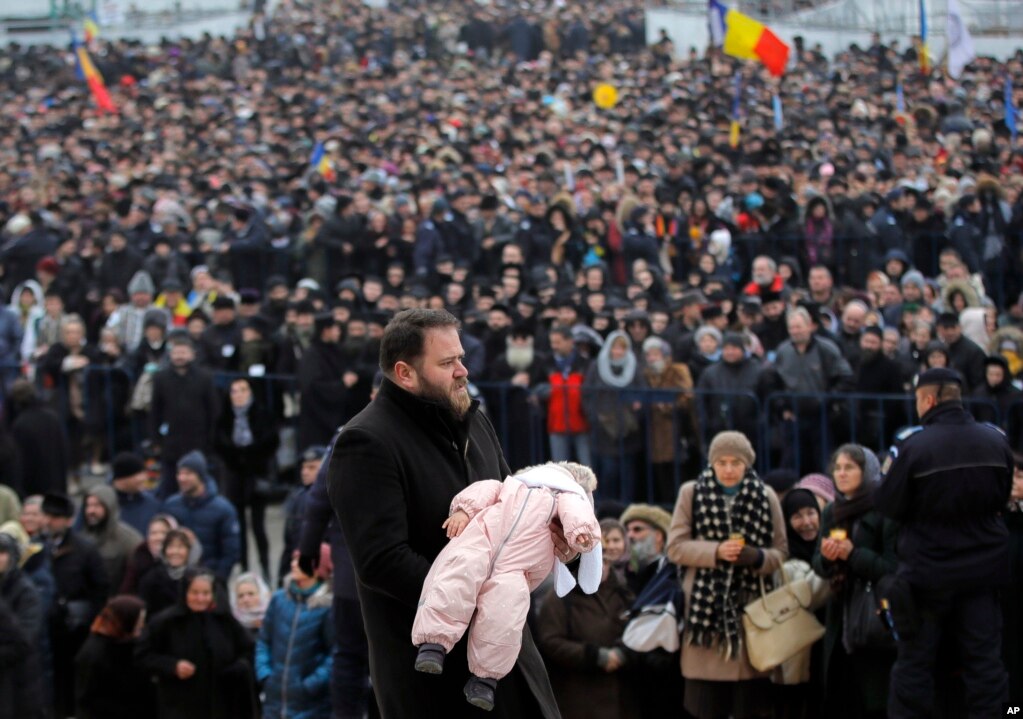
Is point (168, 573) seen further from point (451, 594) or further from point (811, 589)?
point (451, 594)

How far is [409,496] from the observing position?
4.27 meters

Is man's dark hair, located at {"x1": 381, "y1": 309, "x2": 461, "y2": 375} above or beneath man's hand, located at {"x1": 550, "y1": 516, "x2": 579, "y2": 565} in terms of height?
above

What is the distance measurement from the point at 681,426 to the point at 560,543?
625 centimetres

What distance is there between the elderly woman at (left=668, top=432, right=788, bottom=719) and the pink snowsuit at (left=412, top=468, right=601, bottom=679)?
3292mm

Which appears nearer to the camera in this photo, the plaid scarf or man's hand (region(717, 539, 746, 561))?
man's hand (region(717, 539, 746, 561))

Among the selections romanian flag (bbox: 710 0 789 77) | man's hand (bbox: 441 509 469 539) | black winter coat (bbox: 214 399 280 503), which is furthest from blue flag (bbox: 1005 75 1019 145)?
man's hand (bbox: 441 509 469 539)

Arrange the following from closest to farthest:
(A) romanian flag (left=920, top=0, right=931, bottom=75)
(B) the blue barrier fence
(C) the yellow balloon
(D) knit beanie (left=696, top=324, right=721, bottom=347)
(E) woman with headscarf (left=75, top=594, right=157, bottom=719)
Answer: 1. (E) woman with headscarf (left=75, top=594, right=157, bottom=719)
2. (B) the blue barrier fence
3. (D) knit beanie (left=696, top=324, right=721, bottom=347)
4. (A) romanian flag (left=920, top=0, right=931, bottom=75)
5. (C) the yellow balloon

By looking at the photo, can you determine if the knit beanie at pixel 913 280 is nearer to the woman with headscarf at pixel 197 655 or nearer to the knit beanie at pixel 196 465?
the knit beanie at pixel 196 465

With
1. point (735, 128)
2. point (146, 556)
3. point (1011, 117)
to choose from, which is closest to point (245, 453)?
point (146, 556)

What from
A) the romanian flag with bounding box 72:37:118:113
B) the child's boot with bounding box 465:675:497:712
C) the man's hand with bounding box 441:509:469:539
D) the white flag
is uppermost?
the romanian flag with bounding box 72:37:118:113

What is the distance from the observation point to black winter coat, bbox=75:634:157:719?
8.20 meters

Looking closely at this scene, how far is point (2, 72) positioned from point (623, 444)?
27150mm

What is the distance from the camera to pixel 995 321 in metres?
11.9

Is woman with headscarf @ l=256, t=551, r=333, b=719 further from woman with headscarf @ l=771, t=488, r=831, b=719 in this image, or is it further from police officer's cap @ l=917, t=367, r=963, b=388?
police officer's cap @ l=917, t=367, r=963, b=388
